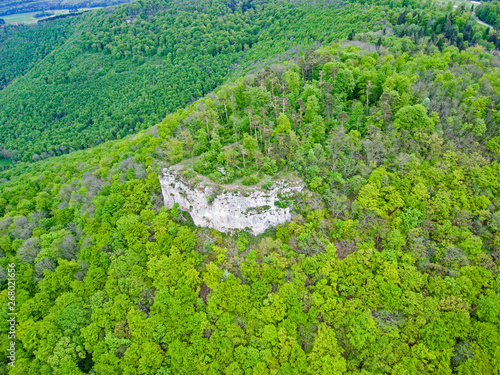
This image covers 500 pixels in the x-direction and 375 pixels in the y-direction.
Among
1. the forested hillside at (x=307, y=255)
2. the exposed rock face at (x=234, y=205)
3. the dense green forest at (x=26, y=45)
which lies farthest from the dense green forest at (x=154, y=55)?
the exposed rock face at (x=234, y=205)

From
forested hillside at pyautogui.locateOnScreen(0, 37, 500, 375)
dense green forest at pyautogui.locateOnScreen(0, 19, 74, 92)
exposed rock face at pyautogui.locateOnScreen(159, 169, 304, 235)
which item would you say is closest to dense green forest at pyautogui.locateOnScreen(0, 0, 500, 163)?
dense green forest at pyautogui.locateOnScreen(0, 19, 74, 92)

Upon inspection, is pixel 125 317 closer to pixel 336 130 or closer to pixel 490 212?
pixel 336 130

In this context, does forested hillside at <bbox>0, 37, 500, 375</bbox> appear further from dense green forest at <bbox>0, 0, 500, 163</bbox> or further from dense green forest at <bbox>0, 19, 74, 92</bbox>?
dense green forest at <bbox>0, 19, 74, 92</bbox>

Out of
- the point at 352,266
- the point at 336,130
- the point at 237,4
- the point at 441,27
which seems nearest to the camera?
the point at 352,266

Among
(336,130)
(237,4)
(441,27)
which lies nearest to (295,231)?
(336,130)

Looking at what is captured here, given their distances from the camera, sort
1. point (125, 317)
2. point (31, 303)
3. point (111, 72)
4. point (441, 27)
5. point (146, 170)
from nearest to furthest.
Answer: point (125, 317)
point (31, 303)
point (146, 170)
point (441, 27)
point (111, 72)

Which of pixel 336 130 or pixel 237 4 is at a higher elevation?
pixel 237 4

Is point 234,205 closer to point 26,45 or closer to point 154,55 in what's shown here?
point 154,55
